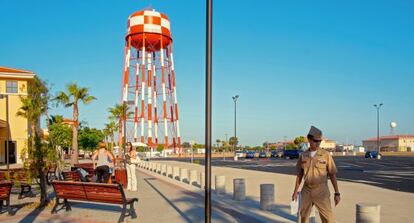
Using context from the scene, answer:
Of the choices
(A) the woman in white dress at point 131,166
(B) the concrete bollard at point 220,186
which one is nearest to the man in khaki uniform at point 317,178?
(B) the concrete bollard at point 220,186

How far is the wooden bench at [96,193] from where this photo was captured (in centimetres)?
875

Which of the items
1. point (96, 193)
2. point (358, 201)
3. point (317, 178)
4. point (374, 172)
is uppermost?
point (317, 178)

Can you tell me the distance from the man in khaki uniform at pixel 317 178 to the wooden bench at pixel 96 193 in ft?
13.1

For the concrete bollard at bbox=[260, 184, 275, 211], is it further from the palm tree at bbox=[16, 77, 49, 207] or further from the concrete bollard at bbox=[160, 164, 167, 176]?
the concrete bollard at bbox=[160, 164, 167, 176]

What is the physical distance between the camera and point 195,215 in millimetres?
9531

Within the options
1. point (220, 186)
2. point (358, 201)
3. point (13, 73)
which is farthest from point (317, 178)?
point (13, 73)

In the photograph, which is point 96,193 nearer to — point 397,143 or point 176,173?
point 176,173

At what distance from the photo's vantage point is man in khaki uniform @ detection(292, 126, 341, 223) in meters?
5.92

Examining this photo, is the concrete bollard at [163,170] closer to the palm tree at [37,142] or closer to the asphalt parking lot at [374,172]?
the asphalt parking lot at [374,172]

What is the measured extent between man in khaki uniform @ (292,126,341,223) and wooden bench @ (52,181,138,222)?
3981 mm

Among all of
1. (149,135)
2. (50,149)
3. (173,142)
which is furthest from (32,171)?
(173,142)

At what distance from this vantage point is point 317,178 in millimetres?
5910

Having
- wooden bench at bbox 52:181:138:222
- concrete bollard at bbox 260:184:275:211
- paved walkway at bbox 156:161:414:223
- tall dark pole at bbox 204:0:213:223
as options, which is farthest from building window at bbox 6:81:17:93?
tall dark pole at bbox 204:0:213:223

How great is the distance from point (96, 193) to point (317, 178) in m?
5.00
